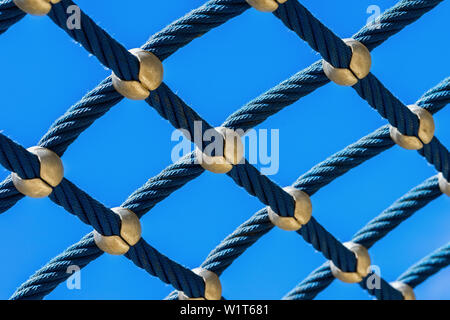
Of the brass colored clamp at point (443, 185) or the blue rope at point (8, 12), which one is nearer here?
the blue rope at point (8, 12)

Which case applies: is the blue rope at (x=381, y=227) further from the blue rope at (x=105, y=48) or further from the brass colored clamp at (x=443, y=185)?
the blue rope at (x=105, y=48)

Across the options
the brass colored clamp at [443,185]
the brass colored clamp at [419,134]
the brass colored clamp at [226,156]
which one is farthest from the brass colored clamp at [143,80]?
the brass colored clamp at [443,185]

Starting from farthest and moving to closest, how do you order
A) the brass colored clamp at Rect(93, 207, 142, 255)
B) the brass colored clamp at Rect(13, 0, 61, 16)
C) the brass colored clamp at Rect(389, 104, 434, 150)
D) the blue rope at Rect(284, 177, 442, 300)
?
the blue rope at Rect(284, 177, 442, 300) < the brass colored clamp at Rect(389, 104, 434, 150) < the brass colored clamp at Rect(93, 207, 142, 255) < the brass colored clamp at Rect(13, 0, 61, 16)

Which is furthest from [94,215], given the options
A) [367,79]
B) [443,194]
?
[443,194]

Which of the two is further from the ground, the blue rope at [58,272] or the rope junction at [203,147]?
the rope junction at [203,147]

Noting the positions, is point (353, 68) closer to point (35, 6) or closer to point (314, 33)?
point (314, 33)

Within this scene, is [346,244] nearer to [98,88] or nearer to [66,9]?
[98,88]

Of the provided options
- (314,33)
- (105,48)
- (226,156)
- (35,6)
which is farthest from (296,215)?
(35,6)

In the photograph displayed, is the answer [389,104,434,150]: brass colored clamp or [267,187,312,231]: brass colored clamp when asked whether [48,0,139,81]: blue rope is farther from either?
[389,104,434,150]: brass colored clamp

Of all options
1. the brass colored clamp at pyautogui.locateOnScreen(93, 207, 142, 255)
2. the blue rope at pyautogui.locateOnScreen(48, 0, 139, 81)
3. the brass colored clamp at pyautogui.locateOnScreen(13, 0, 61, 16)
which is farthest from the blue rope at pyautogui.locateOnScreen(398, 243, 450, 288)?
the brass colored clamp at pyautogui.locateOnScreen(13, 0, 61, 16)
